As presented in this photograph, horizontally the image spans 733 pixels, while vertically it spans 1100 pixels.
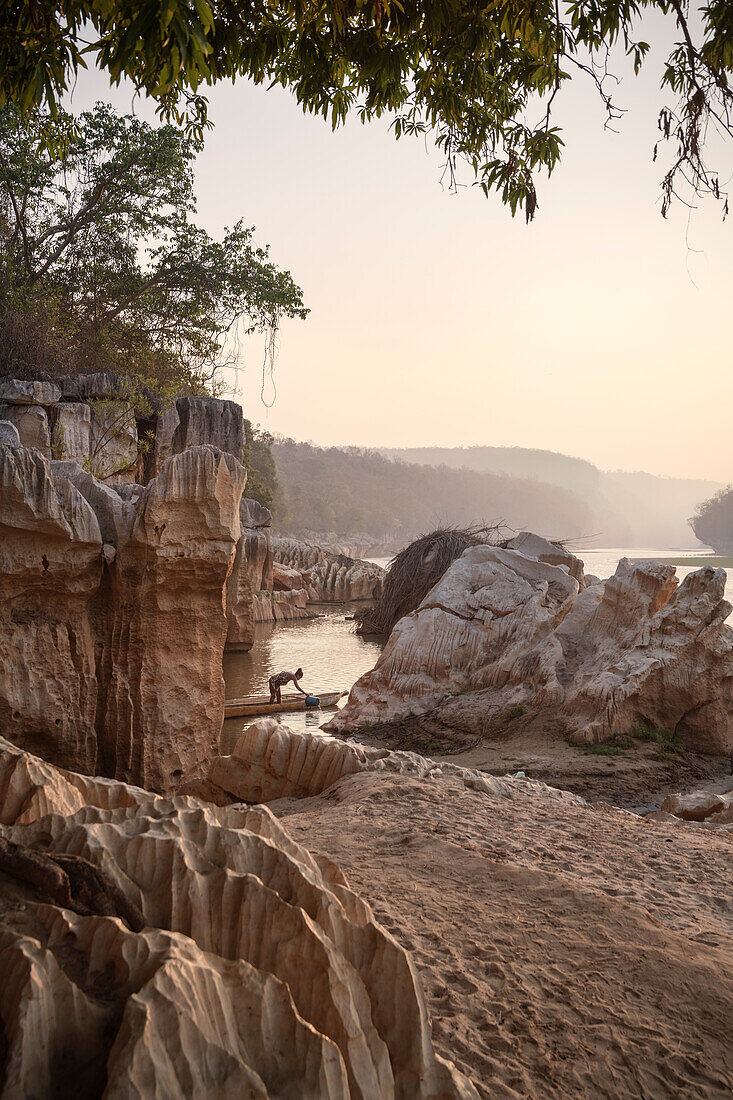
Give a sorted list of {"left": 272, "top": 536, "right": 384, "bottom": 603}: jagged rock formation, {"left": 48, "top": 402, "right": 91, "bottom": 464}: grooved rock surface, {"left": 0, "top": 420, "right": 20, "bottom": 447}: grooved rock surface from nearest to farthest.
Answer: {"left": 0, "top": 420, "right": 20, "bottom": 447}: grooved rock surface
{"left": 48, "top": 402, "right": 91, "bottom": 464}: grooved rock surface
{"left": 272, "top": 536, "right": 384, "bottom": 603}: jagged rock formation

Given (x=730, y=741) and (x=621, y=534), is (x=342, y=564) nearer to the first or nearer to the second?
(x=730, y=741)

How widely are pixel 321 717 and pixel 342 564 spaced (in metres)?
20.5

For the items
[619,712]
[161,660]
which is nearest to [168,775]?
[161,660]

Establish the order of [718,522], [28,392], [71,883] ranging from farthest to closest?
[718,522], [28,392], [71,883]

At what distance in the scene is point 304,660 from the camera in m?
15.8

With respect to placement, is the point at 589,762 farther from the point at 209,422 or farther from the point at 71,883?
the point at 209,422

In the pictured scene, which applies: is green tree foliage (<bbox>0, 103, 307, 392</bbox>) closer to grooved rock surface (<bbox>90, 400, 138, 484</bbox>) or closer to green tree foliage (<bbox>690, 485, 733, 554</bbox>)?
grooved rock surface (<bbox>90, 400, 138, 484</bbox>)

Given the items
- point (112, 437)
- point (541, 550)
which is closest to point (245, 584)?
point (112, 437)

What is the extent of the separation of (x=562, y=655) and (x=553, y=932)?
684 centimetres

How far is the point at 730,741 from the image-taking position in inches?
329

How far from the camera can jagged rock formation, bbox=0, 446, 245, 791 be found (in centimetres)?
493

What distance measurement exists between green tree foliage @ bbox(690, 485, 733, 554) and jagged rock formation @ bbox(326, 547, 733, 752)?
68.4m

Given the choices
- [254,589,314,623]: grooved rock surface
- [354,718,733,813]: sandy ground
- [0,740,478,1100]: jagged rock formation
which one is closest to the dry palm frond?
[254,589,314,623]: grooved rock surface

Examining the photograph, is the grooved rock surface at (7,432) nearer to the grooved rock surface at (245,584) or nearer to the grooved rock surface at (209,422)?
the grooved rock surface at (245,584)
